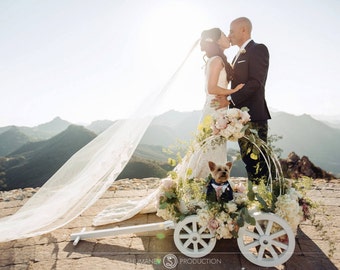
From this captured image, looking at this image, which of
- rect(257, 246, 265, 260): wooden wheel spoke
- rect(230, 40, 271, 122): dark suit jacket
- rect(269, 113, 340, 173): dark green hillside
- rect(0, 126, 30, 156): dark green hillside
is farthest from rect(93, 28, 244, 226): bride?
rect(0, 126, 30, 156): dark green hillside

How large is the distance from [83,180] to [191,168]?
1.65m

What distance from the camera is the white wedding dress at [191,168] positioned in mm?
4152

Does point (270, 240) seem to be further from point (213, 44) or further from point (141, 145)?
point (141, 145)

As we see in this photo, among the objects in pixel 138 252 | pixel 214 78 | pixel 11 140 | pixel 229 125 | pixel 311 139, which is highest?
pixel 214 78

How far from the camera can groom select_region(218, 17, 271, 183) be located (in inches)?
163

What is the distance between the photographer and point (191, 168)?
13.6 feet

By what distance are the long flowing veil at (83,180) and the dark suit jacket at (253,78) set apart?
871 mm

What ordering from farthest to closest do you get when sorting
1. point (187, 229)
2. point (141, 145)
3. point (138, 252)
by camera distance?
point (141, 145)
point (138, 252)
point (187, 229)

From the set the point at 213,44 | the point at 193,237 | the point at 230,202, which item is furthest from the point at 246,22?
the point at 193,237

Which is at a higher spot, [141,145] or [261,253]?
[261,253]

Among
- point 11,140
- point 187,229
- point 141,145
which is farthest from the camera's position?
point 11,140

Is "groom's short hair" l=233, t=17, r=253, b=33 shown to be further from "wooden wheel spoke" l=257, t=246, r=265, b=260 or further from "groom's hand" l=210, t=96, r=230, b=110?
"wooden wheel spoke" l=257, t=246, r=265, b=260

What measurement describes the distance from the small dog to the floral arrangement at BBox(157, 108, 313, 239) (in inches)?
2.2

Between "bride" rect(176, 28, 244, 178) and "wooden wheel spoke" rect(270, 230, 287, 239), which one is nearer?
"wooden wheel spoke" rect(270, 230, 287, 239)
